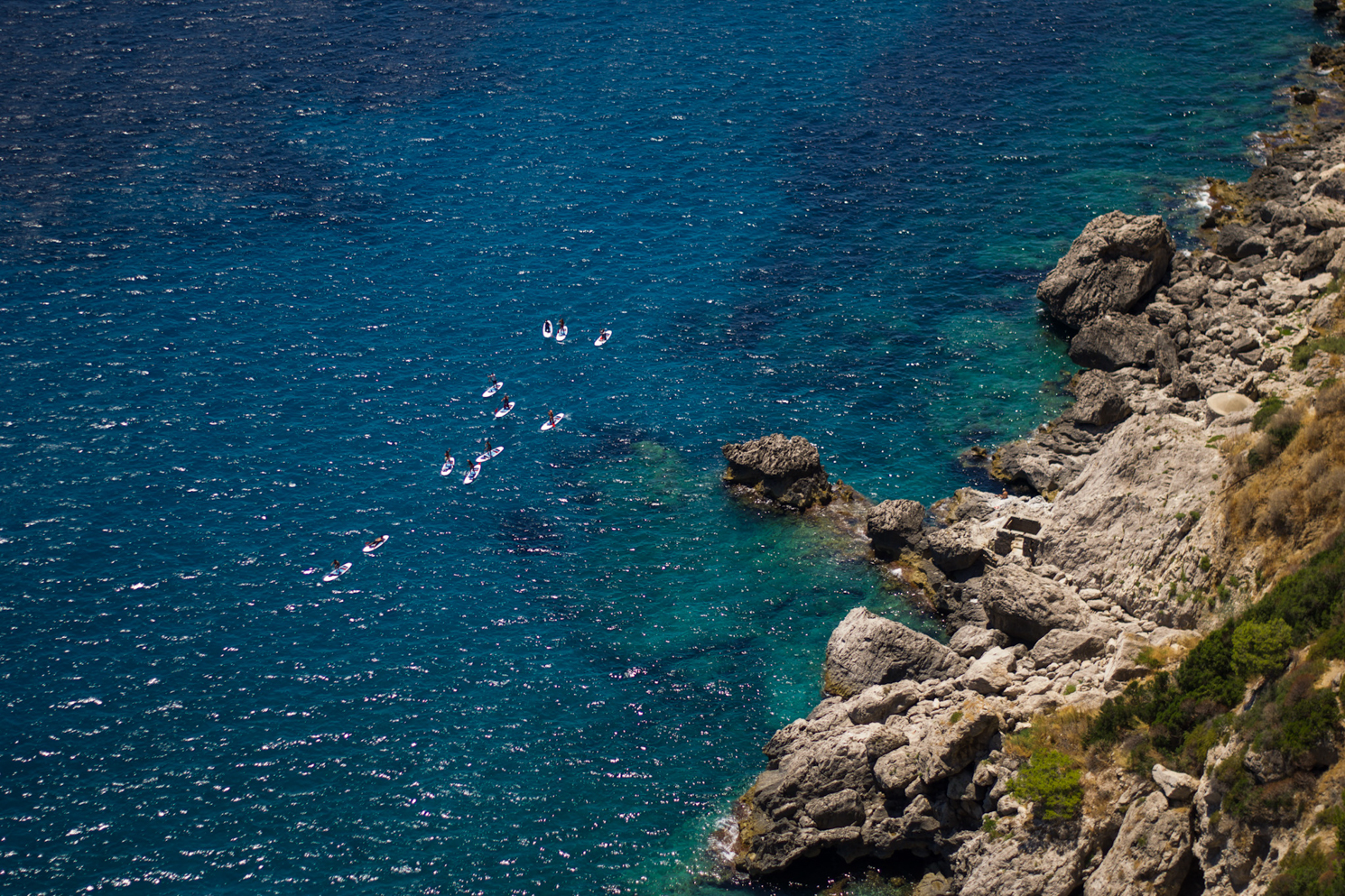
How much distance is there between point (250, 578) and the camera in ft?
205

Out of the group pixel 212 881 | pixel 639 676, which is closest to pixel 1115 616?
pixel 639 676

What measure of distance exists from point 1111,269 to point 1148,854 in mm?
48798

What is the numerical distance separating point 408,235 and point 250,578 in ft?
130

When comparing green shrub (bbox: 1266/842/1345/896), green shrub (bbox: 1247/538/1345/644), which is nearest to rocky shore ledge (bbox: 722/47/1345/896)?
green shrub (bbox: 1266/842/1345/896)

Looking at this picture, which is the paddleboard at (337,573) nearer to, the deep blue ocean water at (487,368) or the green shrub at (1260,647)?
the deep blue ocean water at (487,368)

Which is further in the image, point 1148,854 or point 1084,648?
point 1084,648

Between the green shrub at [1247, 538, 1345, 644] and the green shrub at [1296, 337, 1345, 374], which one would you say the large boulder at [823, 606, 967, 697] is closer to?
the green shrub at [1247, 538, 1345, 644]

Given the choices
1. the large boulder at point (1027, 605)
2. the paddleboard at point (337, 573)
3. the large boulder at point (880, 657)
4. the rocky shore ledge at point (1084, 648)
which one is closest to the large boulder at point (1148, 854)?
the rocky shore ledge at point (1084, 648)

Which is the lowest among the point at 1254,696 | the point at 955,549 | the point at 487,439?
the point at 487,439

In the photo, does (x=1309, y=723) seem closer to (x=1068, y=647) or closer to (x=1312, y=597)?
(x=1312, y=597)

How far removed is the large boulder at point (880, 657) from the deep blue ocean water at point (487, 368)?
115 inches

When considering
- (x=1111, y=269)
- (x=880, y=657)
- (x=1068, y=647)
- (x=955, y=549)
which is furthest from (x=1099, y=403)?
(x=1068, y=647)

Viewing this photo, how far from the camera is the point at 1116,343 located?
7181 cm

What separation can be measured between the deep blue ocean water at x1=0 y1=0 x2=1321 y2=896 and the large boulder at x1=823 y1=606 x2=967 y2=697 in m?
2.93
